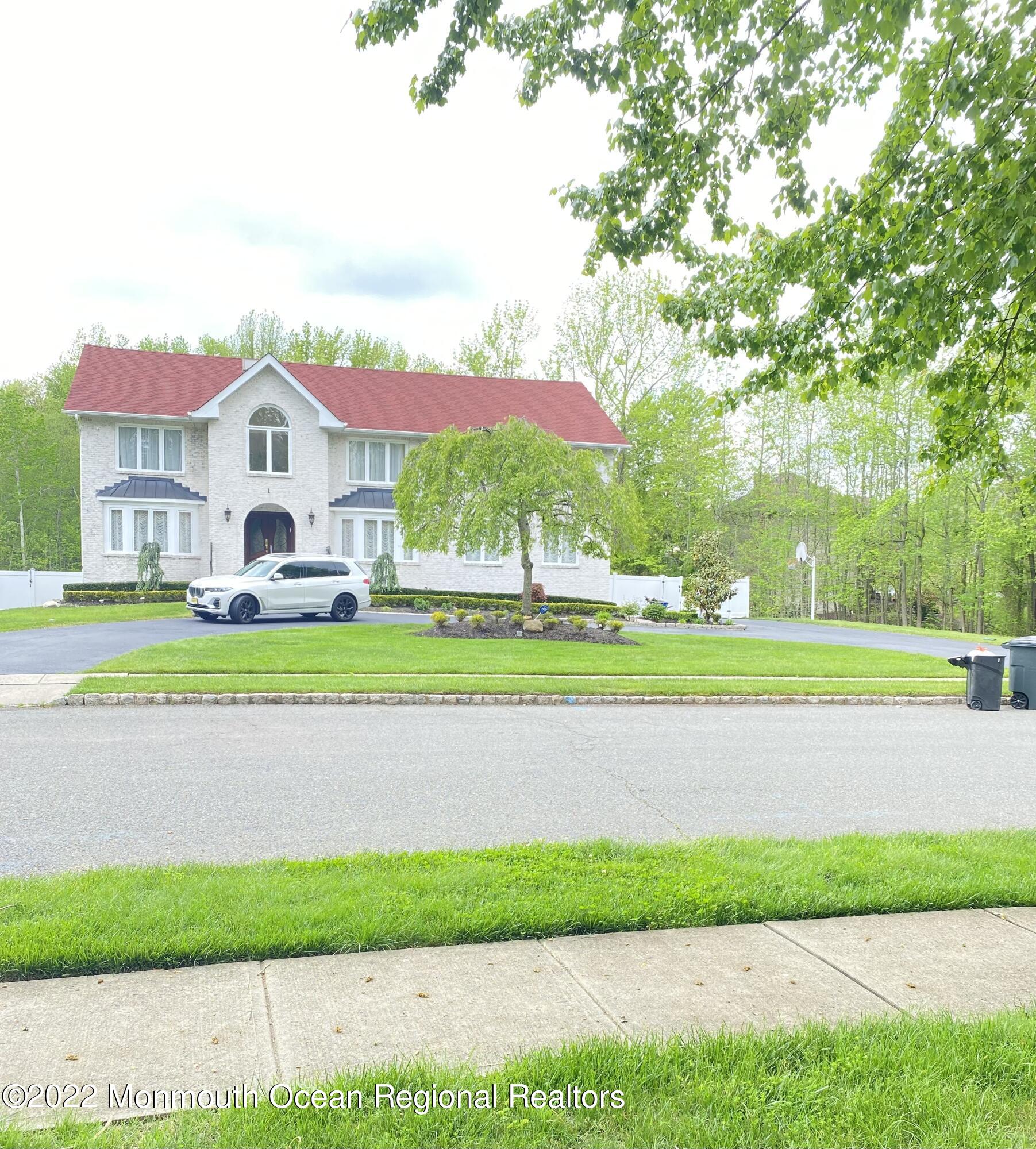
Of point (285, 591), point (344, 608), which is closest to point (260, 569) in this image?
point (285, 591)

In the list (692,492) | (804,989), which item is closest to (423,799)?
(804,989)

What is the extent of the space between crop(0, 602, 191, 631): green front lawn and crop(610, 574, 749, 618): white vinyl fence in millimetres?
17630

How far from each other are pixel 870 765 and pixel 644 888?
533cm

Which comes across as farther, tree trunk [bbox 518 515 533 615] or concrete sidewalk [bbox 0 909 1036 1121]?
tree trunk [bbox 518 515 533 615]

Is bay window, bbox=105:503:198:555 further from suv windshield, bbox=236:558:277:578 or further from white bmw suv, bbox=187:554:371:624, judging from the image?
suv windshield, bbox=236:558:277:578

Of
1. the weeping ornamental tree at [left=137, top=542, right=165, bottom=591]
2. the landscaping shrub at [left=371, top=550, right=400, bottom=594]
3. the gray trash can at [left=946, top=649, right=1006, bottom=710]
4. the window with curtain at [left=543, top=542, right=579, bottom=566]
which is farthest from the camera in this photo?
the window with curtain at [left=543, top=542, right=579, bottom=566]

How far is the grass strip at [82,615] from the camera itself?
22.3 meters

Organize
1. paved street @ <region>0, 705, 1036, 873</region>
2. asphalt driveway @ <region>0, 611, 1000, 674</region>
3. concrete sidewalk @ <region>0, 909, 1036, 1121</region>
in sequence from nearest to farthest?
concrete sidewalk @ <region>0, 909, 1036, 1121</region> < paved street @ <region>0, 705, 1036, 873</region> < asphalt driveway @ <region>0, 611, 1000, 674</region>

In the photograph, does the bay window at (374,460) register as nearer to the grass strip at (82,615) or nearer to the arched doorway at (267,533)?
the arched doorway at (267,533)

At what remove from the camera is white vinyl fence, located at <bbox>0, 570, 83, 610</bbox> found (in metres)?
30.1

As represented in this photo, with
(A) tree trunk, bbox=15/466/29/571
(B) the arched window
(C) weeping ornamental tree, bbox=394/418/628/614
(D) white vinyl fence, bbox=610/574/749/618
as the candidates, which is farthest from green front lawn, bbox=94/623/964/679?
(A) tree trunk, bbox=15/466/29/571

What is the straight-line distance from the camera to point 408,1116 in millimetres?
2809

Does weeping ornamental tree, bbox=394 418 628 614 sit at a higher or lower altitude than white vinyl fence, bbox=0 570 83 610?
higher

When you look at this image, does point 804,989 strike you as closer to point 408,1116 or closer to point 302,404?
point 408,1116
